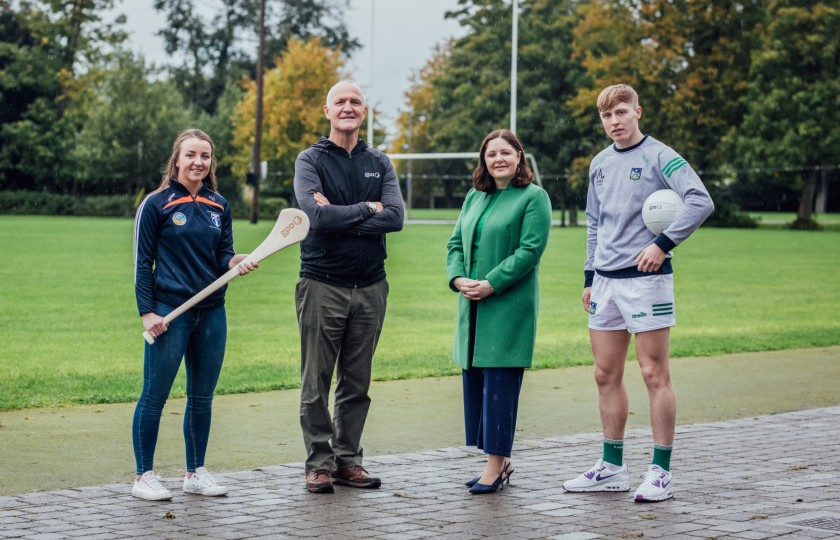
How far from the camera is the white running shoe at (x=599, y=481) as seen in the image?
629cm

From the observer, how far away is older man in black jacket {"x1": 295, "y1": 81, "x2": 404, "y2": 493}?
6.36 meters

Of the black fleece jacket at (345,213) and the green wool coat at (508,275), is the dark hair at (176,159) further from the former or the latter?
the green wool coat at (508,275)

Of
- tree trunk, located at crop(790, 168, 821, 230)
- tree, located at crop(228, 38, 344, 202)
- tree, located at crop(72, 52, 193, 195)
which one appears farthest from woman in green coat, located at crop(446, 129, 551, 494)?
tree, located at crop(72, 52, 193, 195)

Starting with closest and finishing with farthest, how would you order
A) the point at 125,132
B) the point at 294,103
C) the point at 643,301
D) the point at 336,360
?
the point at 643,301
the point at 336,360
the point at 294,103
the point at 125,132

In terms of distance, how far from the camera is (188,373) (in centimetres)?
633

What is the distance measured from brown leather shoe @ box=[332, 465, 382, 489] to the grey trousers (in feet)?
0.13

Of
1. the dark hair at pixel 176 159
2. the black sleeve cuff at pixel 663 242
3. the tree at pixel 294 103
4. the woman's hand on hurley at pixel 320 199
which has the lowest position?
the black sleeve cuff at pixel 663 242

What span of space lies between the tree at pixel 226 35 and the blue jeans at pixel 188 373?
78.6 meters

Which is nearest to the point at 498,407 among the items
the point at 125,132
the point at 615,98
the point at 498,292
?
the point at 498,292

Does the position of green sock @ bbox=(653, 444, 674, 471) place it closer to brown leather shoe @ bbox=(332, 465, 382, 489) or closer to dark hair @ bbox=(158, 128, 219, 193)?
brown leather shoe @ bbox=(332, 465, 382, 489)

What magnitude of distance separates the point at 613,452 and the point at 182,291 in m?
2.38

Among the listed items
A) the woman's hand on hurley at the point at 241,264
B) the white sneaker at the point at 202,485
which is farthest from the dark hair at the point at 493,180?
the white sneaker at the point at 202,485

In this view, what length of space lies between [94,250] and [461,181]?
131ft

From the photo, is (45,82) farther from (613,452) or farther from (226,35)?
(613,452)
